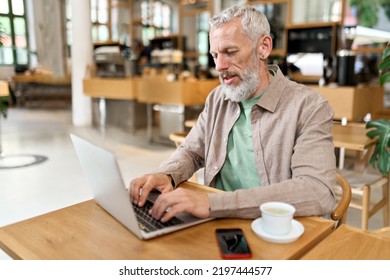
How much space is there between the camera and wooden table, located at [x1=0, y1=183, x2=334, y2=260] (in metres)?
0.81

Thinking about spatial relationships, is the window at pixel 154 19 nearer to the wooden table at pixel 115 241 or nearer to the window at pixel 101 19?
the window at pixel 101 19

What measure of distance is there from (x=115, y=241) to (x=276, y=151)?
61 cm

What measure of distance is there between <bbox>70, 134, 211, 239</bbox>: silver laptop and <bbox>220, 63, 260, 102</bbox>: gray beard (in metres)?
0.50

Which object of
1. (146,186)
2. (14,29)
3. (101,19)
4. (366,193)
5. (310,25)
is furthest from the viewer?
(101,19)

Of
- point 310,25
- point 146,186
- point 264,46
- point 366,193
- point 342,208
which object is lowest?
point 366,193

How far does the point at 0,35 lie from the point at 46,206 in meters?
2.17

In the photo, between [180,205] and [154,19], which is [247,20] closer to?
[180,205]

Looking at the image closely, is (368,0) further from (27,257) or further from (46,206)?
(27,257)

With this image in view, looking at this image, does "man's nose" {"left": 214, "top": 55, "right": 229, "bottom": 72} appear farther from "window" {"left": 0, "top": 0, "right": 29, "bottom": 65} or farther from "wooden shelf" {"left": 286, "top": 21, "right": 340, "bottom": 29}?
"window" {"left": 0, "top": 0, "right": 29, "bottom": 65}

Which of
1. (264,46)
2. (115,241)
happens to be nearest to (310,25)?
(264,46)

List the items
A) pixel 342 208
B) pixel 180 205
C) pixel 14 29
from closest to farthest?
pixel 180 205, pixel 342 208, pixel 14 29

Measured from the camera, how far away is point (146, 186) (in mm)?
1134

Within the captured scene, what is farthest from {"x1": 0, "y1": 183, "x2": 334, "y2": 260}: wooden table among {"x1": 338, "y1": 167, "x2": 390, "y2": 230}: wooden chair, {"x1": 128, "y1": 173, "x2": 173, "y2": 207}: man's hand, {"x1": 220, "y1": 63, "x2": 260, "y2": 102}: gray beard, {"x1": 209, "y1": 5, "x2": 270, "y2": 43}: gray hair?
{"x1": 338, "y1": 167, "x2": 390, "y2": 230}: wooden chair
